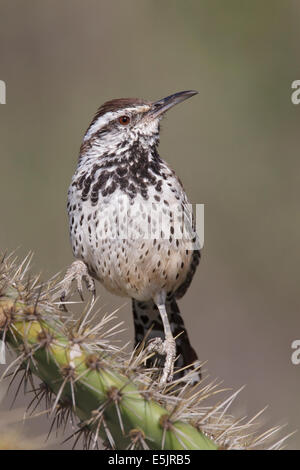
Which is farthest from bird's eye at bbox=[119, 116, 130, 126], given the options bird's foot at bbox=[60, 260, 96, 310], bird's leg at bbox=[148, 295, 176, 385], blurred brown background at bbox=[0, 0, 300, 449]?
blurred brown background at bbox=[0, 0, 300, 449]

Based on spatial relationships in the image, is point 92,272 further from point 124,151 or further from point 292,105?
point 292,105

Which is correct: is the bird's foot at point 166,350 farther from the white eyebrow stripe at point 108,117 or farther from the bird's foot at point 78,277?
the white eyebrow stripe at point 108,117

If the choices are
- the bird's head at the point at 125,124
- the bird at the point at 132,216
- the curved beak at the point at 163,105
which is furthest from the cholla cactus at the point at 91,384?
the curved beak at the point at 163,105

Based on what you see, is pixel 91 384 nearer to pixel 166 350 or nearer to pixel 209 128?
pixel 166 350

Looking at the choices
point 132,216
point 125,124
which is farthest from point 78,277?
point 125,124

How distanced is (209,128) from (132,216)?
12.4 feet

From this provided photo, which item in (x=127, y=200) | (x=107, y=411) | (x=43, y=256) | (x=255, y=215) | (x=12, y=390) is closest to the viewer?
(x=107, y=411)

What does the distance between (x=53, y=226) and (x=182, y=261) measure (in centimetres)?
290

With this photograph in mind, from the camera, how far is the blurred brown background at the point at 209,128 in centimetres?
599

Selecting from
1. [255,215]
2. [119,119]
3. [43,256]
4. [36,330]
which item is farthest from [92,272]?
[255,215]

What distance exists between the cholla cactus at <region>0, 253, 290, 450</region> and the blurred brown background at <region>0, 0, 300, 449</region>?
3739 mm

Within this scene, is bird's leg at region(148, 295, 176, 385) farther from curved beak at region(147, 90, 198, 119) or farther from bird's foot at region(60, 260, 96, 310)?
curved beak at region(147, 90, 198, 119)

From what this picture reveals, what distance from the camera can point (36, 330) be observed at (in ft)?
6.34

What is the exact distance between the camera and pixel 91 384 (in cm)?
189
